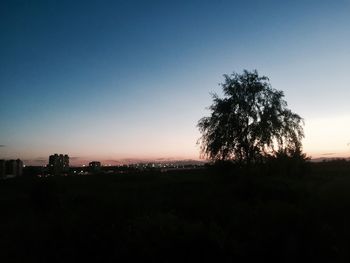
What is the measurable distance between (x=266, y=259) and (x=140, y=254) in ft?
11.8

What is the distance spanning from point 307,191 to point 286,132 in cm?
1357

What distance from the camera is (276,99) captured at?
37312mm

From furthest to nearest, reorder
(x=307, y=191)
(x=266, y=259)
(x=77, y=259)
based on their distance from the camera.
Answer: (x=307, y=191) < (x=77, y=259) < (x=266, y=259)

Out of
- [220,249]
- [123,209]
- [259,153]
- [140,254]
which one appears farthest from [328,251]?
[259,153]

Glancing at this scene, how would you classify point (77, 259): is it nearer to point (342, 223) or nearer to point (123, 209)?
point (123, 209)

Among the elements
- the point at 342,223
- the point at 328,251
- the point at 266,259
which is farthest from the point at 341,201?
the point at 266,259

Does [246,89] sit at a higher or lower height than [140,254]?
higher

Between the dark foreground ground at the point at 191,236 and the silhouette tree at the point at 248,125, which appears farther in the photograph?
the silhouette tree at the point at 248,125

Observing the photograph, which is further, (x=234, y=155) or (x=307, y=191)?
(x=234, y=155)

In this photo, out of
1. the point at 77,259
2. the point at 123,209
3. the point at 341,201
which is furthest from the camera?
the point at 341,201

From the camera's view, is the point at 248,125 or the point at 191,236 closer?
the point at 191,236

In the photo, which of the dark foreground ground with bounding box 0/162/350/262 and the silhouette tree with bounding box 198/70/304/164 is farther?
the silhouette tree with bounding box 198/70/304/164

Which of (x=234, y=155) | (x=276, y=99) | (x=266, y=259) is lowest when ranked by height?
(x=266, y=259)

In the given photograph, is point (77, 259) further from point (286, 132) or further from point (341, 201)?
point (286, 132)
